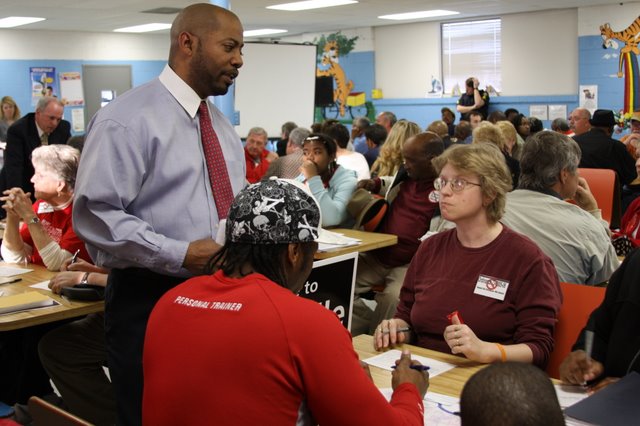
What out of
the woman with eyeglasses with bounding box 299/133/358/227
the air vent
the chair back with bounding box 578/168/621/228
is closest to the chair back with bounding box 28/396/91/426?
the woman with eyeglasses with bounding box 299/133/358/227

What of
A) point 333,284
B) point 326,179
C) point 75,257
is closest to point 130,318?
point 333,284

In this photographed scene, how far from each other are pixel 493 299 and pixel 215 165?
103 cm

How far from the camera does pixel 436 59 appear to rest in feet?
50.6

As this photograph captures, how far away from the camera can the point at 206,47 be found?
2264mm

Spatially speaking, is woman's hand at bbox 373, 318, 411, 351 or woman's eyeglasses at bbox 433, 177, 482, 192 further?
woman's eyeglasses at bbox 433, 177, 482, 192

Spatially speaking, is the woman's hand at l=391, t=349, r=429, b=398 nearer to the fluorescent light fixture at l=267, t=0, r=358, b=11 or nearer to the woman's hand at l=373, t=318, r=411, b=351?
the woman's hand at l=373, t=318, r=411, b=351

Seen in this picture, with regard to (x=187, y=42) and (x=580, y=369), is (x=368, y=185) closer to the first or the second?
(x=187, y=42)

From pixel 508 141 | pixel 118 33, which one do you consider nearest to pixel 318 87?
pixel 118 33

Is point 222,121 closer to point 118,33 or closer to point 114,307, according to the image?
point 114,307

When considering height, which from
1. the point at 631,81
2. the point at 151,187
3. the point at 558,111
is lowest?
the point at 151,187

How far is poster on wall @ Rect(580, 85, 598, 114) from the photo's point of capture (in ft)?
42.1

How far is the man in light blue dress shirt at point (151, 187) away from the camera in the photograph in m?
2.17

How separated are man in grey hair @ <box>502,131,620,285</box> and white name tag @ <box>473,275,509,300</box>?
2.85ft

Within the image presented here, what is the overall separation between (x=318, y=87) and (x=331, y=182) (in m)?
10.8
